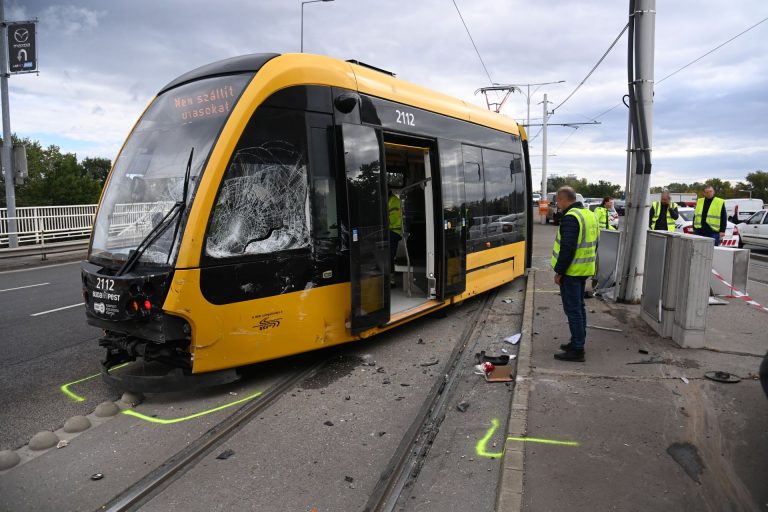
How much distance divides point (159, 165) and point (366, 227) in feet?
6.83

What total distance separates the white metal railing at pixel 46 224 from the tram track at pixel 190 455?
1626 centimetres

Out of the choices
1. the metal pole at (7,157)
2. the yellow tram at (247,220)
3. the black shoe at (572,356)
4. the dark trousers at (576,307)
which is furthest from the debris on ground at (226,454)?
the metal pole at (7,157)

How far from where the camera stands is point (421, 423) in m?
4.16

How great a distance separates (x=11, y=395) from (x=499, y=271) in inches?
276

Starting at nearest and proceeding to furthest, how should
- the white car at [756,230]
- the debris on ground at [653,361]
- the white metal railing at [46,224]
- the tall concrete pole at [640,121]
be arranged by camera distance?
the debris on ground at [653,361] → the tall concrete pole at [640,121] → the white car at [756,230] → the white metal railing at [46,224]

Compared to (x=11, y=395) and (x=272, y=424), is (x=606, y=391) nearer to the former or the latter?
(x=272, y=424)

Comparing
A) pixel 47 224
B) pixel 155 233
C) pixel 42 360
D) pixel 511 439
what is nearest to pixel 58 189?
pixel 47 224

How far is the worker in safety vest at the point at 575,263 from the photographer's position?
5.29m

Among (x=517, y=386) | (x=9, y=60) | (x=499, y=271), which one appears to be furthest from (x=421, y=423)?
(x=9, y=60)

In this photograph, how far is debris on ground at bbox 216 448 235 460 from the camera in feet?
11.9

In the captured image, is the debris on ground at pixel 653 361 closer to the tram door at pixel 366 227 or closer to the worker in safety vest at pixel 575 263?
the worker in safety vest at pixel 575 263

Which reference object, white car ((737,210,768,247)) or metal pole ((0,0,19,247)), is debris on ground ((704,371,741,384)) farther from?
metal pole ((0,0,19,247))

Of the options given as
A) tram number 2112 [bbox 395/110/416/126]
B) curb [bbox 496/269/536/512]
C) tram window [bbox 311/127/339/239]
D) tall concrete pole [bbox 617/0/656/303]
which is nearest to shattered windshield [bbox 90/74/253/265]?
tram window [bbox 311/127/339/239]

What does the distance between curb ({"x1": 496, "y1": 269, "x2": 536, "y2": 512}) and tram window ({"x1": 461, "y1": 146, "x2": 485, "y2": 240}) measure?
2.23 meters
